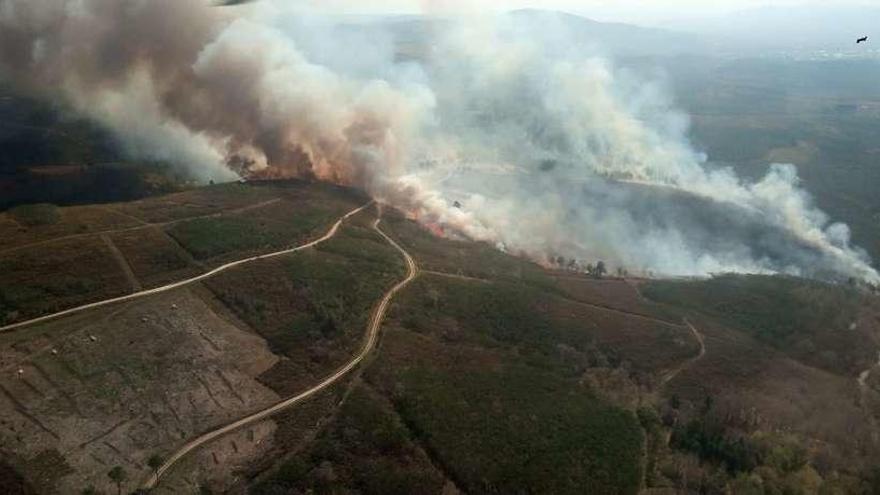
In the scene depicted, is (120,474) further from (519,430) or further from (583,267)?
(583,267)

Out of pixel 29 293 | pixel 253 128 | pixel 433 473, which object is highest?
pixel 253 128

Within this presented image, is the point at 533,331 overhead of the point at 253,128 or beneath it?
beneath

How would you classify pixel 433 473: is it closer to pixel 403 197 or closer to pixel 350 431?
pixel 350 431

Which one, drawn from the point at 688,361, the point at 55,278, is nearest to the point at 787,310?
the point at 688,361

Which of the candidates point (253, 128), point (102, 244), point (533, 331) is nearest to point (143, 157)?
point (253, 128)

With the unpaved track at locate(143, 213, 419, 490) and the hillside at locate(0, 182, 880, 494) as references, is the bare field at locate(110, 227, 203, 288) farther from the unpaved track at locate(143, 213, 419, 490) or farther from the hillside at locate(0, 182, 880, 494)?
the unpaved track at locate(143, 213, 419, 490)

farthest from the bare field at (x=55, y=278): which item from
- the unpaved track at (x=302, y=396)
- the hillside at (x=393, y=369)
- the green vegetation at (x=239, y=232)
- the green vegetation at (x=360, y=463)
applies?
the green vegetation at (x=360, y=463)

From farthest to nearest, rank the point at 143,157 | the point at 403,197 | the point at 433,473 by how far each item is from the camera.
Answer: the point at 143,157 < the point at 403,197 < the point at 433,473
